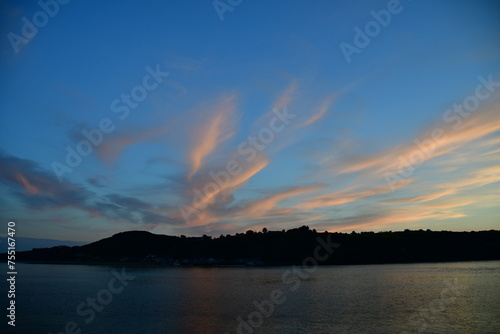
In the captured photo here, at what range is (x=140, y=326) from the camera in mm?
35500

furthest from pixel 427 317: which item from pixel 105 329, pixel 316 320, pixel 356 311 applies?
pixel 105 329

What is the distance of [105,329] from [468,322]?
35267 mm

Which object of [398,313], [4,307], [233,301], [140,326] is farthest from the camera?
[233,301]

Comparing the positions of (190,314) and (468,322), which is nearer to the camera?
(468,322)

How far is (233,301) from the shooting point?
53.4 metres

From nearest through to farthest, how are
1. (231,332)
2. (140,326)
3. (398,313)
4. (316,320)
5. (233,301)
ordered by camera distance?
1. (231,332)
2. (140,326)
3. (316,320)
4. (398,313)
5. (233,301)

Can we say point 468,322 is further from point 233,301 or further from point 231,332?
point 233,301

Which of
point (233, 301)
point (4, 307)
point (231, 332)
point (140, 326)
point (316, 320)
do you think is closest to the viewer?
point (231, 332)

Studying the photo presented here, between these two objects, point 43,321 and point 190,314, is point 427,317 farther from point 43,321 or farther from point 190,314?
point 43,321

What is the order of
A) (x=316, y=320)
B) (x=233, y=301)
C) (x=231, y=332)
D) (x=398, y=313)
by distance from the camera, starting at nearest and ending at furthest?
1. (x=231, y=332)
2. (x=316, y=320)
3. (x=398, y=313)
4. (x=233, y=301)

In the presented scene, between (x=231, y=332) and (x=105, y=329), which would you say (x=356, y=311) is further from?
(x=105, y=329)

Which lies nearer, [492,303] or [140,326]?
[140,326]

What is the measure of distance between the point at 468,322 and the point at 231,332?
23.5 meters

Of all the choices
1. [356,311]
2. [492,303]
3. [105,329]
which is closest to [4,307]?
[105,329]
